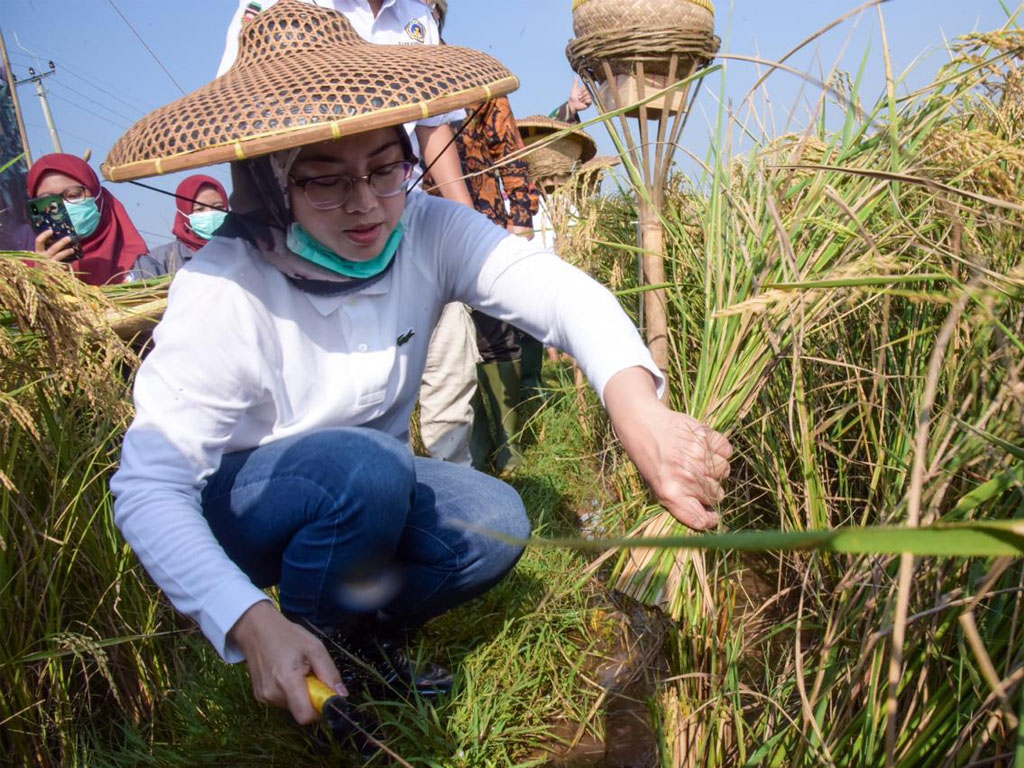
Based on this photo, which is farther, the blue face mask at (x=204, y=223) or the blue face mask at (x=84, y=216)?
the blue face mask at (x=204, y=223)

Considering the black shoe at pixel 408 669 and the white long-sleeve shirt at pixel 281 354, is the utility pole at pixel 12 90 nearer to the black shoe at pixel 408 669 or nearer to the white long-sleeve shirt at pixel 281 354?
the white long-sleeve shirt at pixel 281 354

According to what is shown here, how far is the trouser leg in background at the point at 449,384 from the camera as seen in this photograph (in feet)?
10.6

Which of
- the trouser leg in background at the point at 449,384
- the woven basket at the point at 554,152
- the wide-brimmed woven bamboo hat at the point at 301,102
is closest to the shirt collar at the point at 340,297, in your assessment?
the wide-brimmed woven bamboo hat at the point at 301,102

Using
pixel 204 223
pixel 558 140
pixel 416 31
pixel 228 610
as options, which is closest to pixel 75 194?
pixel 204 223

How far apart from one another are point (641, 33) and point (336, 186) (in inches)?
46.3

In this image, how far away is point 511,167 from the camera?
3736 millimetres

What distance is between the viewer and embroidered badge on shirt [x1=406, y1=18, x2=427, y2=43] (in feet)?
9.96

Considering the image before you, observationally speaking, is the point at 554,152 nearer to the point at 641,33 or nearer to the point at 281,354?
the point at 641,33

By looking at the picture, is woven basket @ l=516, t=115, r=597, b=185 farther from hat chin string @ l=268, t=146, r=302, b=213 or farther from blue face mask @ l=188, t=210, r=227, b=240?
hat chin string @ l=268, t=146, r=302, b=213

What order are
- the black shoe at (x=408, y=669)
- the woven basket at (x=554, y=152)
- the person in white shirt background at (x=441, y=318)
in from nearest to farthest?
the black shoe at (x=408, y=669), the person in white shirt background at (x=441, y=318), the woven basket at (x=554, y=152)

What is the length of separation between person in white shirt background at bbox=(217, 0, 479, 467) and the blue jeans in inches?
45.1

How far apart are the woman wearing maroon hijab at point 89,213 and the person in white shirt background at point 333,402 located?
2.46 meters

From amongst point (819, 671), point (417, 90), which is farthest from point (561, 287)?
point (819, 671)

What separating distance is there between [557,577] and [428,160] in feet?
4.87
